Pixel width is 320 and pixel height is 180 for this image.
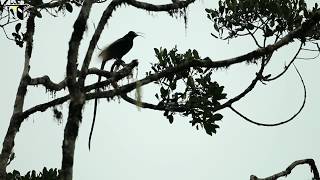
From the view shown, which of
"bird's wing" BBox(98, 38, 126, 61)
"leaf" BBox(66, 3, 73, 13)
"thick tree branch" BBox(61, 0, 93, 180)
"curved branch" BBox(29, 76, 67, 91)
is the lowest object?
"thick tree branch" BBox(61, 0, 93, 180)

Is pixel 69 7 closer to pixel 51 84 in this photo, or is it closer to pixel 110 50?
pixel 110 50

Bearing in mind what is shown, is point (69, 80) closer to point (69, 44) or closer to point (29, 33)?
point (69, 44)

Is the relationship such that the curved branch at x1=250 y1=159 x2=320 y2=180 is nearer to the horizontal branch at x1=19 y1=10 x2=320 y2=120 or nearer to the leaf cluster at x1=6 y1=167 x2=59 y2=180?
the horizontal branch at x1=19 y1=10 x2=320 y2=120

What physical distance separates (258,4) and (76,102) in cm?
311

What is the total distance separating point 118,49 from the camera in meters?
6.65

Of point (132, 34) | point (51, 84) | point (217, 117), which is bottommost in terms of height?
point (217, 117)

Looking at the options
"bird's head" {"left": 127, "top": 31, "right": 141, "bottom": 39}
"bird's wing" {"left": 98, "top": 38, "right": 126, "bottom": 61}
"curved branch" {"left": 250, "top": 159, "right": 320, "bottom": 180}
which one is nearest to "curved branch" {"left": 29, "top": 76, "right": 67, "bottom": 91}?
"bird's wing" {"left": 98, "top": 38, "right": 126, "bottom": 61}

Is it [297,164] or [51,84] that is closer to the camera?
[297,164]

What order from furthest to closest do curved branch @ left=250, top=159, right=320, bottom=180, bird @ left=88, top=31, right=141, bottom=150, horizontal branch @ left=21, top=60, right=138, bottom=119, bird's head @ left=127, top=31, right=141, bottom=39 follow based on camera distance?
bird's head @ left=127, top=31, right=141, bottom=39 → bird @ left=88, top=31, right=141, bottom=150 → horizontal branch @ left=21, top=60, right=138, bottom=119 → curved branch @ left=250, top=159, right=320, bottom=180

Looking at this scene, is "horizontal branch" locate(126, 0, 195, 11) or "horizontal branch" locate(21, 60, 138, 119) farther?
"horizontal branch" locate(126, 0, 195, 11)

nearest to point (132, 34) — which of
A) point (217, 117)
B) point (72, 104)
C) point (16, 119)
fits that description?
point (16, 119)

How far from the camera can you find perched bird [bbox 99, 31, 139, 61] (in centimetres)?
624

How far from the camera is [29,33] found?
270 inches

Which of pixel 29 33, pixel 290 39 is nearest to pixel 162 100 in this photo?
pixel 290 39
